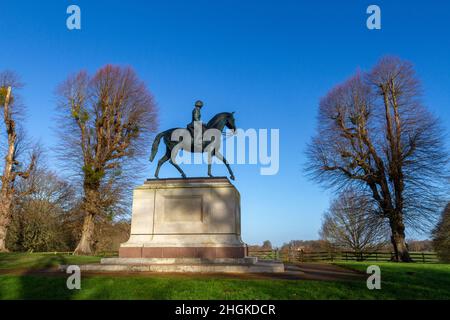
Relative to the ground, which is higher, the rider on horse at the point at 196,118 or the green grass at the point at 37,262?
the rider on horse at the point at 196,118

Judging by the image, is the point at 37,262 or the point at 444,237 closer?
the point at 37,262

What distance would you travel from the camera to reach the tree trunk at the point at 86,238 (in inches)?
851

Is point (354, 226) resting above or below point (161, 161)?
below

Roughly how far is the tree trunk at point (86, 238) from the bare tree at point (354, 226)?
1918 centimetres

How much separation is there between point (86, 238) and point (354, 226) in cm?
2924

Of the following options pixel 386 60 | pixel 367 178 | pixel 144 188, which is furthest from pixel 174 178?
pixel 386 60

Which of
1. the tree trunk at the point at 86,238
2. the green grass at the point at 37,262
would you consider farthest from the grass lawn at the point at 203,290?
the tree trunk at the point at 86,238

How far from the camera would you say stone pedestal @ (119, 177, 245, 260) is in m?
11.1

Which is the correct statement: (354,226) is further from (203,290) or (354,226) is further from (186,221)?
(203,290)

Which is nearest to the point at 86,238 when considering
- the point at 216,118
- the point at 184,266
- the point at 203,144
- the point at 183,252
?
the point at 183,252

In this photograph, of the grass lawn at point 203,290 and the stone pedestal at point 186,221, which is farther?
the stone pedestal at point 186,221

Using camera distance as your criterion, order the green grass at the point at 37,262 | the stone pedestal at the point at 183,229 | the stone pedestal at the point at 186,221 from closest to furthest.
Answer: the stone pedestal at the point at 183,229
the stone pedestal at the point at 186,221
the green grass at the point at 37,262

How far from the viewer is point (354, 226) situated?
3703cm

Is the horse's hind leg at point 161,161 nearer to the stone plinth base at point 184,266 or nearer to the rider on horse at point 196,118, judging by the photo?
the rider on horse at point 196,118
